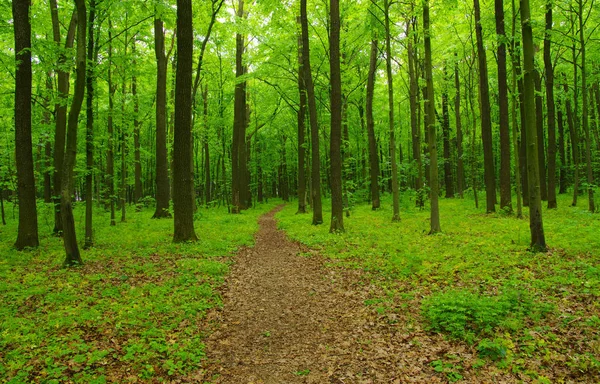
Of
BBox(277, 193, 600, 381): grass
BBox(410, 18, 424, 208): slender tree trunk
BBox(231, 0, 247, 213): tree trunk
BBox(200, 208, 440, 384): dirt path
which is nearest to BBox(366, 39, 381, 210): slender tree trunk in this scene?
BBox(410, 18, 424, 208): slender tree trunk

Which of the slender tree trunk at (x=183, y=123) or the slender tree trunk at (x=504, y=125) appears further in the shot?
the slender tree trunk at (x=504, y=125)

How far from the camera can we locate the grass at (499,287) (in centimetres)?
442

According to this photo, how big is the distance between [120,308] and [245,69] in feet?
83.2

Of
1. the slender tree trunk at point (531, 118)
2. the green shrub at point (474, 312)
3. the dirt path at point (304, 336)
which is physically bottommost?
the dirt path at point (304, 336)

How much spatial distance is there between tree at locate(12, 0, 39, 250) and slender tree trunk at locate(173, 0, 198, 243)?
452 centimetres

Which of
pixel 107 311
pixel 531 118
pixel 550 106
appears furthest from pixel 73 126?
pixel 550 106

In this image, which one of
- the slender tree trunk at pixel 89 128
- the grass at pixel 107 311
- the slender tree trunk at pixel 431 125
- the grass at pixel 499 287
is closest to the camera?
the grass at pixel 107 311

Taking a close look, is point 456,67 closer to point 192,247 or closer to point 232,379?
point 192,247

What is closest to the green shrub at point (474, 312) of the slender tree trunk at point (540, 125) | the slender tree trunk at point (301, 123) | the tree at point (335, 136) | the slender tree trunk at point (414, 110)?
the tree at point (335, 136)

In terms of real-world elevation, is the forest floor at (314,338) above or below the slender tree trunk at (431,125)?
below

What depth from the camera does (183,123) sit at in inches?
456

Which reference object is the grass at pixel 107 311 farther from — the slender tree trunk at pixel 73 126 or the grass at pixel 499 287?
the grass at pixel 499 287

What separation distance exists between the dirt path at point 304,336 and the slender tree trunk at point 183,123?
4.16 metres

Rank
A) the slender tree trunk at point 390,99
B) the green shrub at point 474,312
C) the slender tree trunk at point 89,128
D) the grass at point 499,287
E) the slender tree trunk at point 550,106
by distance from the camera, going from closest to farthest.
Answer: the grass at point 499,287
the green shrub at point 474,312
the slender tree trunk at point 89,128
the slender tree trunk at point 390,99
the slender tree trunk at point 550,106
